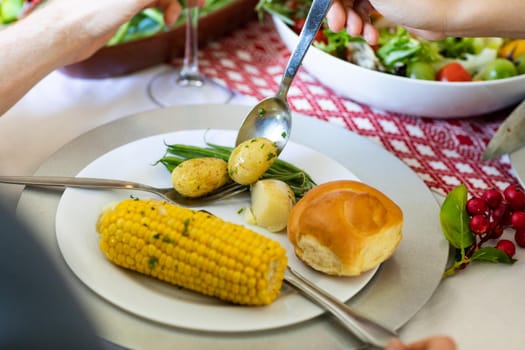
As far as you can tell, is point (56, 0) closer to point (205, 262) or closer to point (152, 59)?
point (152, 59)

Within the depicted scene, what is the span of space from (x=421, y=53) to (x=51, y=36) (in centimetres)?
85

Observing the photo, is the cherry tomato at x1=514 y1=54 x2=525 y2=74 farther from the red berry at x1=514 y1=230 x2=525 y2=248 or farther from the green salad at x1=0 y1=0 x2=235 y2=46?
the green salad at x1=0 y1=0 x2=235 y2=46

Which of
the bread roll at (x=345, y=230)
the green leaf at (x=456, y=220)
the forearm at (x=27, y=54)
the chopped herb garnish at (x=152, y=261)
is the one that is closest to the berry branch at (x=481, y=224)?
the green leaf at (x=456, y=220)

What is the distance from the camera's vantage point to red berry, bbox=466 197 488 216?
104 centimetres

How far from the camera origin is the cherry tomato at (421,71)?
1438 millimetres

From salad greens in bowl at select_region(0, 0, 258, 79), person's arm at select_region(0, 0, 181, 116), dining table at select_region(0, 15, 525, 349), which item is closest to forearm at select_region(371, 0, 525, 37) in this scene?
dining table at select_region(0, 15, 525, 349)

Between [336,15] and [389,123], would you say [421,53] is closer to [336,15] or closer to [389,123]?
[389,123]

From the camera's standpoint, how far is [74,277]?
2.94ft

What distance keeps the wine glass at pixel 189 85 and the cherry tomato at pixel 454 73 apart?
20.1 inches

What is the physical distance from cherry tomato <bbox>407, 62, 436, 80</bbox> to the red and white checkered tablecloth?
97 mm

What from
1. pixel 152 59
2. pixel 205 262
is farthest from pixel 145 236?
pixel 152 59

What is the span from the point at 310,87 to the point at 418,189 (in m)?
0.50

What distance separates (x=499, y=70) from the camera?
1.43m

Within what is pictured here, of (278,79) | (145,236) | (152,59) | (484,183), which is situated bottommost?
(484,183)
